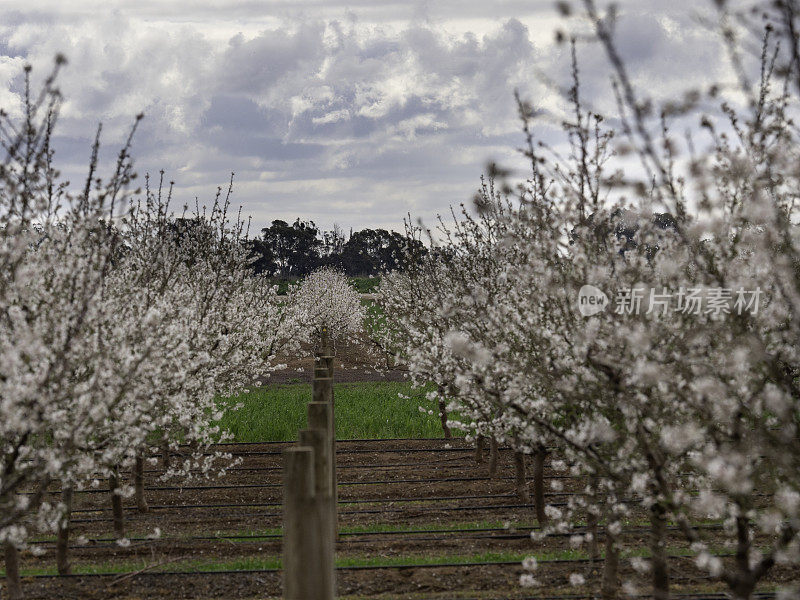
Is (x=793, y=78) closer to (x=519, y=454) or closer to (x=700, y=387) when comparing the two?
(x=700, y=387)

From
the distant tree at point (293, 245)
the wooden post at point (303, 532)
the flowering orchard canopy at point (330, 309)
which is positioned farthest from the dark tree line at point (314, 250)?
the wooden post at point (303, 532)

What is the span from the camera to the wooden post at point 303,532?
386 centimetres

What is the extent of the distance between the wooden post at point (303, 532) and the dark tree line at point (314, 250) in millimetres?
72016

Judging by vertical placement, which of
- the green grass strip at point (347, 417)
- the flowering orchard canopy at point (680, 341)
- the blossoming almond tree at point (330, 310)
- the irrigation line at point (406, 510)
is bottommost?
the irrigation line at point (406, 510)

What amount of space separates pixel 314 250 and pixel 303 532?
295 ft

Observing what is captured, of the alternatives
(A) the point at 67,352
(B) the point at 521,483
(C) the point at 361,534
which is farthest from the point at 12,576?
(B) the point at 521,483

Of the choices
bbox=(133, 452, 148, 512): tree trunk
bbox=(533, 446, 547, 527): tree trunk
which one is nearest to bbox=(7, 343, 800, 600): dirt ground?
bbox=(133, 452, 148, 512): tree trunk

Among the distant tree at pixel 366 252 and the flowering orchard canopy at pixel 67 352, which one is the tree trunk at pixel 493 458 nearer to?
the flowering orchard canopy at pixel 67 352

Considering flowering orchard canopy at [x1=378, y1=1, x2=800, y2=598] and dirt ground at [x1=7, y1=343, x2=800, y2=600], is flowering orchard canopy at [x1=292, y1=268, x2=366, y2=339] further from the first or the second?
flowering orchard canopy at [x1=378, y1=1, x2=800, y2=598]

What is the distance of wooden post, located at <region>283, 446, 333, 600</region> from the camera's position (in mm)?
Result: 3859

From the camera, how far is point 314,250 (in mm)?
92750

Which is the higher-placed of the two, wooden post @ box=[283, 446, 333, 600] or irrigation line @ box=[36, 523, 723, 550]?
wooden post @ box=[283, 446, 333, 600]

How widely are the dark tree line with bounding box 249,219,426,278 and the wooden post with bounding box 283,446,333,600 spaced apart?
7202cm

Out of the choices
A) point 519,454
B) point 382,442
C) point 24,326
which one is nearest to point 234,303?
point 382,442
